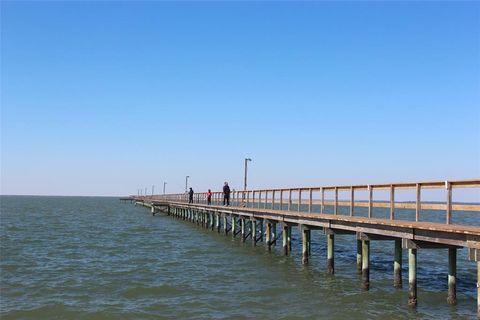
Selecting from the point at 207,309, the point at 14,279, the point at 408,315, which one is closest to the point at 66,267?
the point at 14,279

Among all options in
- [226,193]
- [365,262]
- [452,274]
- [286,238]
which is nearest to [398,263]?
[365,262]

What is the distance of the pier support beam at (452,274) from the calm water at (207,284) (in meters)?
0.25

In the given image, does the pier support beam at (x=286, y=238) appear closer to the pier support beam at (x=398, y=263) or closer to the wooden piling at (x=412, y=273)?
the pier support beam at (x=398, y=263)

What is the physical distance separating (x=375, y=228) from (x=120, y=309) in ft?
23.8

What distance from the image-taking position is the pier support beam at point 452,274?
12344 millimetres

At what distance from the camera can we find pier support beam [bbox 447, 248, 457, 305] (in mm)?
12344

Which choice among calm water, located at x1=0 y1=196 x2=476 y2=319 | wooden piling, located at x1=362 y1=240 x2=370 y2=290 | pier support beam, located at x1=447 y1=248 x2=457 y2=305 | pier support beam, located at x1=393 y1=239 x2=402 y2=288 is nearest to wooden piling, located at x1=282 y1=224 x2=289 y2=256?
calm water, located at x1=0 y1=196 x2=476 y2=319

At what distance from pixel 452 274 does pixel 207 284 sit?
7.63 meters

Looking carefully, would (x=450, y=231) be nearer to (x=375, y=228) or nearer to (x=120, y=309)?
(x=375, y=228)

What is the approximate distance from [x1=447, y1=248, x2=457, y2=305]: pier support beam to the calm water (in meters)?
0.25

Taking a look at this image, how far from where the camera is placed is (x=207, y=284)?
16.5m

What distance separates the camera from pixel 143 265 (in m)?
20.5

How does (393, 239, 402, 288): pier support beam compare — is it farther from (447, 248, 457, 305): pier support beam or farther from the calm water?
(447, 248, 457, 305): pier support beam

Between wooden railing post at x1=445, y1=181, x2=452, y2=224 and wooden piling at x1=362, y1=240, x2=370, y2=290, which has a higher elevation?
wooden railing post at x1=445, y1=181, x2=452, y2=224
